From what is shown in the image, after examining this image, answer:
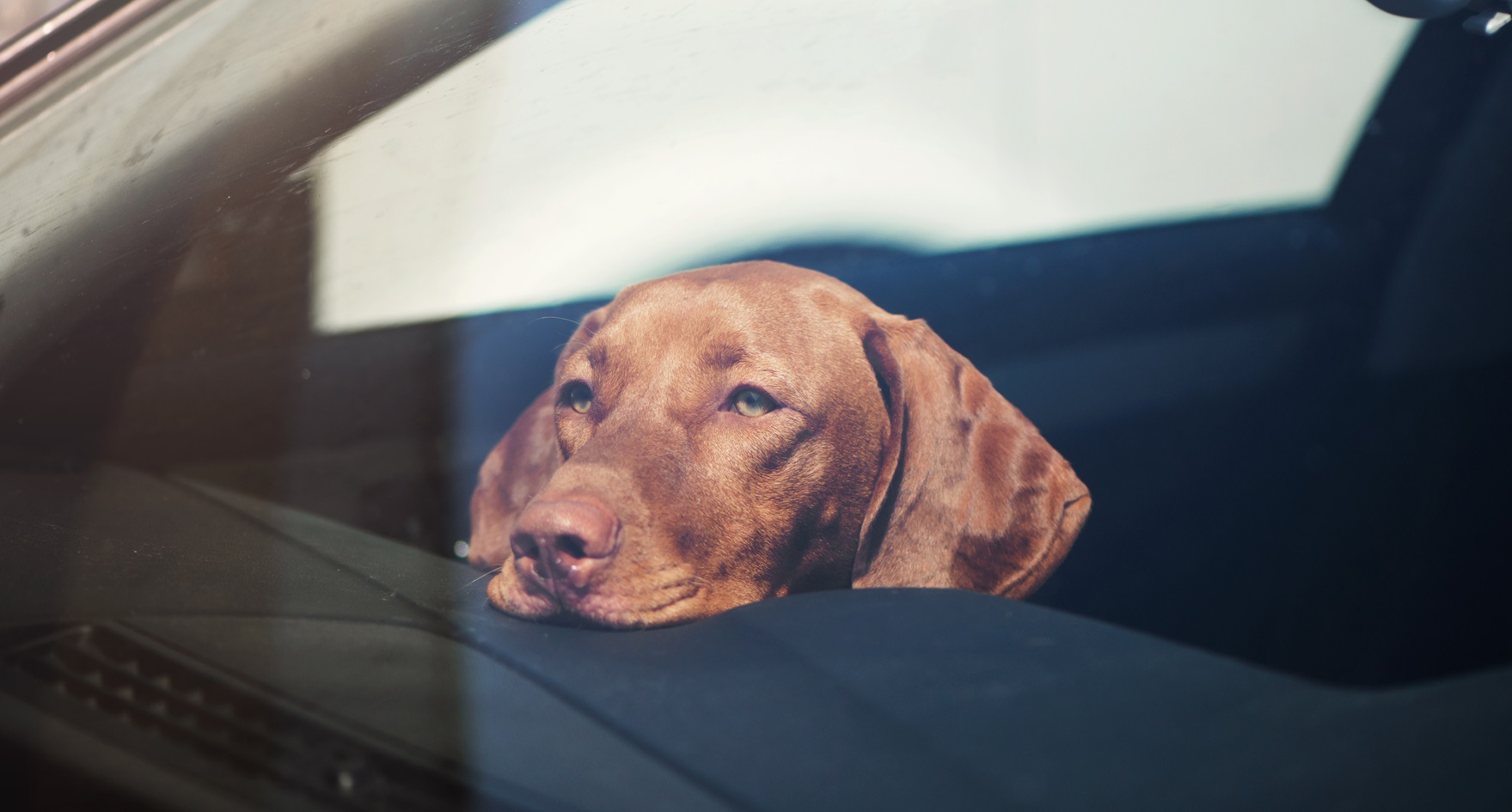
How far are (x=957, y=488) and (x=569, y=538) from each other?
29.3 inches

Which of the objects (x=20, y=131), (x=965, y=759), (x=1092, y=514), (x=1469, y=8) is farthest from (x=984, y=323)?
(x=20, y=131)

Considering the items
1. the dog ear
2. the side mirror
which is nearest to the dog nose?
the dog ear

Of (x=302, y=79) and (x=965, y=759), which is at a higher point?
(x=302, y=79)

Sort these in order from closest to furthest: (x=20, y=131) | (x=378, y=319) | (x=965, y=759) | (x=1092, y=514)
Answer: (x=965, y=759) → (x=20, y=131) → (x=1092, y=514) → (x=378, y=319)

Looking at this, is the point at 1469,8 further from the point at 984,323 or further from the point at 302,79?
the point at 302,79

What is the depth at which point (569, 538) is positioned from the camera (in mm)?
1606

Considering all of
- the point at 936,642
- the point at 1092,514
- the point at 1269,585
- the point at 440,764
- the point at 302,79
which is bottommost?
the point at 1269,585

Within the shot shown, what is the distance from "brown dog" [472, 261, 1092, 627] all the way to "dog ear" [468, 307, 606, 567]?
117mm

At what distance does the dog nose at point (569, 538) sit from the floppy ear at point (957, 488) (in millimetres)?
508

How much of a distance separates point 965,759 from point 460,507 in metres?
1.49

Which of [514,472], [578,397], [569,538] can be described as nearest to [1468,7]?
[578,397]

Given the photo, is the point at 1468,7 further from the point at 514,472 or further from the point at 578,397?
the point at 514,472

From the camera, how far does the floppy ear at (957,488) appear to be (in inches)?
73.4

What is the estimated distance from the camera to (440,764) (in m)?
1.22
